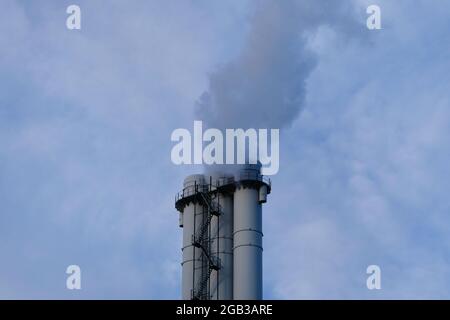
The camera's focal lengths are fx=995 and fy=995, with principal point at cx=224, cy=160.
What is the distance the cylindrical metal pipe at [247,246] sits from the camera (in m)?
88.8

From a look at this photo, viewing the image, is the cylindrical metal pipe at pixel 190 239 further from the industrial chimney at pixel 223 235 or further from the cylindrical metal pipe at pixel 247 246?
the cylindrical metal pipe at pixel 247 246

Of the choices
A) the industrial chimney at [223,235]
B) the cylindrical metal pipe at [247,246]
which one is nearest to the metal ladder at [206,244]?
the industrial chimney at [223,235]

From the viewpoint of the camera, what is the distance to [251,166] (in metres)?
93.1

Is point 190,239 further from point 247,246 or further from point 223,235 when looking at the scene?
point 247,246

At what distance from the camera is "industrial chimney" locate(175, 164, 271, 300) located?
89438 millimetres

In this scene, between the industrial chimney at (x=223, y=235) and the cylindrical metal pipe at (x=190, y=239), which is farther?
the cylindrical metal pipe at (x=190, y=239)

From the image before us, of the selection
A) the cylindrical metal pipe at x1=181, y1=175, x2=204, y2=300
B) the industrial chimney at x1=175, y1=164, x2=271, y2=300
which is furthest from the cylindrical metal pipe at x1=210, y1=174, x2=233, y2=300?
the cylindrical metal pipe at x1=181, y1=175, x2=204, y2=300

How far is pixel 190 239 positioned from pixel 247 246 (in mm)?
7339

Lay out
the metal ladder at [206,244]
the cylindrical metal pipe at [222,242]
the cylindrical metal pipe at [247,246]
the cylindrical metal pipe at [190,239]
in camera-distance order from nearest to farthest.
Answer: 1. the cylindrical metal pipe at [247,246]
2. the cylindrical metal pipe at [222,242]
3. the metal ladder at [206,244]
4. the cylindrical metal pipe at [190,239]

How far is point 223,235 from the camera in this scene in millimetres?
→ 92812

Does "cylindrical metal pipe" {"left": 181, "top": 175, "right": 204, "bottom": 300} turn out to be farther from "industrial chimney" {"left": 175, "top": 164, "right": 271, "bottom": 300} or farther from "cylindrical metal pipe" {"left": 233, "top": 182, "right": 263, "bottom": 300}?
"cylindrical metal pipe" {"left": 233, "top": 182, "right": 263, "bottom": 300}

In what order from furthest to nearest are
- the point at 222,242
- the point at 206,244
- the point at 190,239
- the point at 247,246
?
the point at 190,239, the point at 206,244, the point at 222,242, the point at 247,246

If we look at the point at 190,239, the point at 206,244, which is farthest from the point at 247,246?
the point at 190,239
